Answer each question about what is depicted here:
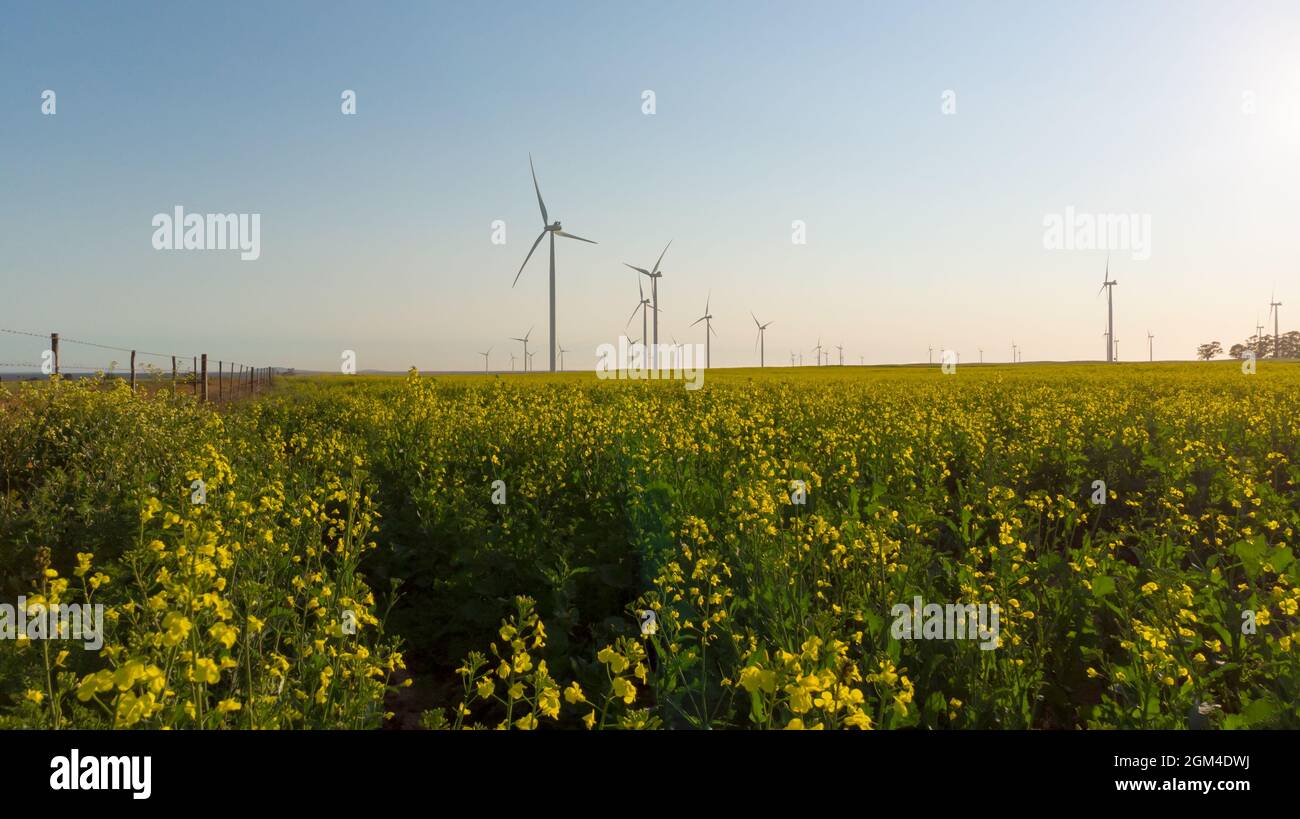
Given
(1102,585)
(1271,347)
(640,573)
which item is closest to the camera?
(1102,585)

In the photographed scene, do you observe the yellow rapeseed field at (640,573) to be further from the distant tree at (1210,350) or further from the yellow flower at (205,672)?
the distant tree at (1210,350)

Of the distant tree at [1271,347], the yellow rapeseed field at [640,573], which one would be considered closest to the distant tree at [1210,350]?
the distant tree at [1271,347]

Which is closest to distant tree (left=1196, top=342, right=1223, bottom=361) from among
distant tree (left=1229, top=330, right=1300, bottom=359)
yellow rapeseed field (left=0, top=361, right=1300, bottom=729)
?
distant tree (left=1229, top=330, right=1300, bottom=359)

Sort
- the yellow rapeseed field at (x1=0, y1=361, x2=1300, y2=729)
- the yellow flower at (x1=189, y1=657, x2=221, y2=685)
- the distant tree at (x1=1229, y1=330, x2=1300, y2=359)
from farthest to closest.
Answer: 1. the distant tree at (x1=1229, y1=330, x2=1300, y2=359)
2. the yellow rapeseed field at (x1=0, y1=361, x2=1300, y2=729)
3. the yellow flower at (x1=189, y1=657, x2=221, y2=685)

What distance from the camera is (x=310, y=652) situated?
343 centimetres

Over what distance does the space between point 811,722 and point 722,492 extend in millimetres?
3877

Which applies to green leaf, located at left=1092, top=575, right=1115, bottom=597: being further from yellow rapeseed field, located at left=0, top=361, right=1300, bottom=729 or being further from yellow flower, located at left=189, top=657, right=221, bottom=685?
yellow flower, located at left=189, top=657, right=221, bottom=685

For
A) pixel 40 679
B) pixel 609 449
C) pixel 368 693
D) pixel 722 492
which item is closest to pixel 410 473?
pixel 609 449

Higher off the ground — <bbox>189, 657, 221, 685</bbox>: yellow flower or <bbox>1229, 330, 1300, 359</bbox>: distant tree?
<bbox>1229, 330, 1300, 359</bbox>: distant tree

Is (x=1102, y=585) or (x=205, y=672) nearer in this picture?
(x=205, y=672)

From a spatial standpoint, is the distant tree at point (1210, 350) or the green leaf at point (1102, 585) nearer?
the green leaf at point (1102, 585)

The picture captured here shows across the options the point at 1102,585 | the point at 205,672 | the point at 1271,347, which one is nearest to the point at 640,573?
the point at 1102,585

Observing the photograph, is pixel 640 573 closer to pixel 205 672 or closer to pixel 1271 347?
pixel 205 672
